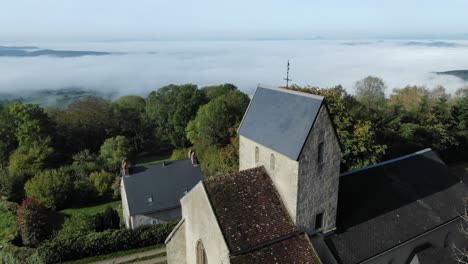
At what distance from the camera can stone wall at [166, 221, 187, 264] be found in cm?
1796

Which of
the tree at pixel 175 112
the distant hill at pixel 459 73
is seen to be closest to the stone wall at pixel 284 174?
the tree at pixel 175 112

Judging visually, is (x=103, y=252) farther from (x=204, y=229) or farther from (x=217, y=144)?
(x=217, y=144)

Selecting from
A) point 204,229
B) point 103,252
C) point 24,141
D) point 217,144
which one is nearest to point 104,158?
point 24,141

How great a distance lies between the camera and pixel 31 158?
4641 cm

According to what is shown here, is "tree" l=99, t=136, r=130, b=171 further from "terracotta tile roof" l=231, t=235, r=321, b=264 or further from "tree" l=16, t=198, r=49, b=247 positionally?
"terracotta tile roof" l=231, t=235, r=321, b=264

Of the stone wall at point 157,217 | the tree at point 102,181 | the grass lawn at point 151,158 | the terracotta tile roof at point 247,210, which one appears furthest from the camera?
the grass lawn at point 151,158

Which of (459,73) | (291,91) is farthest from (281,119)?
(459,73)

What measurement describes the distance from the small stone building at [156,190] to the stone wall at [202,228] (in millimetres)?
15754

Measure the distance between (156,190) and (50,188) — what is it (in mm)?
15536

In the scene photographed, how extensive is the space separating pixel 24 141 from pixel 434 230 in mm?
55931

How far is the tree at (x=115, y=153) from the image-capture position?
5134cm

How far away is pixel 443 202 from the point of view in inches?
828

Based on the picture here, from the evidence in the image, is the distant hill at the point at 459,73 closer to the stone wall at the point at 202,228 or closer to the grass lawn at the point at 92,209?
the grass lawn at the point at 92,209

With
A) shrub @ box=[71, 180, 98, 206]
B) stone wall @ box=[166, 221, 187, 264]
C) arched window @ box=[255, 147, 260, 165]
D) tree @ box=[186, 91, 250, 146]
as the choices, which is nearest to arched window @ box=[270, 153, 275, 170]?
arched window @ box=[255, 147, 260, 165]
